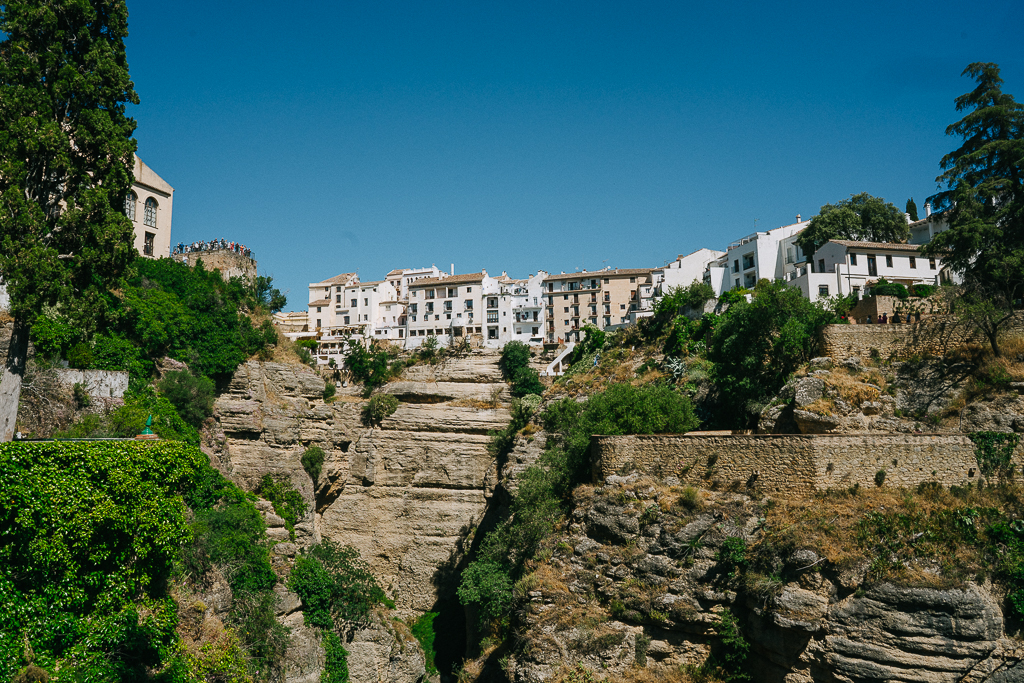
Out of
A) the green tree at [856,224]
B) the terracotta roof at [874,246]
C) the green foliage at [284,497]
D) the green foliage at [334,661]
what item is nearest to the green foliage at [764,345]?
the terracotta roof at [874,246]

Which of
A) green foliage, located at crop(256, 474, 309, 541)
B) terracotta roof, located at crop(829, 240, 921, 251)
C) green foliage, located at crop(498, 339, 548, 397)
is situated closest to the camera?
green foliage, located at crop(256, 474, 309, 541)

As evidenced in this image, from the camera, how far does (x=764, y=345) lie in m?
33.8

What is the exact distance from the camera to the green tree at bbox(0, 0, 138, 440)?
19.7 m

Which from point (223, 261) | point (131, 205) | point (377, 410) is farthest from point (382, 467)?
point (131, 205)

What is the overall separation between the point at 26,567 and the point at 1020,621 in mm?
25490

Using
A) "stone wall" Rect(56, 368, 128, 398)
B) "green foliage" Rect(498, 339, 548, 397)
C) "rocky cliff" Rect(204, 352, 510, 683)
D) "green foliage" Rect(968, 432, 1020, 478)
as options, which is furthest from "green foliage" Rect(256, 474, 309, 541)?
"green foliage" Rect(968, 432, 1020, 478)

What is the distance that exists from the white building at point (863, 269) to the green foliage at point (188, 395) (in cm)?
3515

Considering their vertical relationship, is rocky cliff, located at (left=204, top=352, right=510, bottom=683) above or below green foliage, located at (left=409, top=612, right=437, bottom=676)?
above

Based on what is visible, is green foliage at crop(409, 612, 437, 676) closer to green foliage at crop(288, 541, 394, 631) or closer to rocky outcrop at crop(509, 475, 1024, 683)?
green foliage at crop(288, 541, 394, 631)

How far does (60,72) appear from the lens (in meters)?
21.1

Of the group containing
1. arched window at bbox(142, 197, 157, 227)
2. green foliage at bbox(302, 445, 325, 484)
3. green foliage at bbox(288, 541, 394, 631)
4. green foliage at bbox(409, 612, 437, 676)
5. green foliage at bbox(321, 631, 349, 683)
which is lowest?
green foliage at bbox(409, 612, 437, 676)

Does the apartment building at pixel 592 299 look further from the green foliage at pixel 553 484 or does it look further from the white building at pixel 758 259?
the green foliage at pixel 553 484

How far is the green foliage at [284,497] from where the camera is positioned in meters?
39.2

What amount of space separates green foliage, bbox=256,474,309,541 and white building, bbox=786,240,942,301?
32378 millimetres
